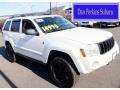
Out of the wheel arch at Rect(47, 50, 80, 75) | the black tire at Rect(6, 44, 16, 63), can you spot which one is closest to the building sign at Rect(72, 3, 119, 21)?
the black tire at Rect(6, 44, 16, 63)

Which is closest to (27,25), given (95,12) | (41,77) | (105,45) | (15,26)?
(15,26)

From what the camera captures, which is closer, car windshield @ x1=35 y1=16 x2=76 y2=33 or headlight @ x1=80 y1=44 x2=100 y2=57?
headlight @ x1=80 y1=44 x2=100 y2=57

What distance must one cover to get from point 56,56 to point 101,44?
122 centimetres

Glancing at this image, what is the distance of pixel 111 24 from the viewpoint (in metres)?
23.3

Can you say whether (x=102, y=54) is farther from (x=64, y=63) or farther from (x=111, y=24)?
(x=111, y=24)

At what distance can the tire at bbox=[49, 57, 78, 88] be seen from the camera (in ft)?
17.8

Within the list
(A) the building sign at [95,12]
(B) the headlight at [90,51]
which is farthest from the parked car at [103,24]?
(B) the headlight at [90,51]

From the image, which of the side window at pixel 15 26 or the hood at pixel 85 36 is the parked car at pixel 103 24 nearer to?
the side window at pixel 15 26

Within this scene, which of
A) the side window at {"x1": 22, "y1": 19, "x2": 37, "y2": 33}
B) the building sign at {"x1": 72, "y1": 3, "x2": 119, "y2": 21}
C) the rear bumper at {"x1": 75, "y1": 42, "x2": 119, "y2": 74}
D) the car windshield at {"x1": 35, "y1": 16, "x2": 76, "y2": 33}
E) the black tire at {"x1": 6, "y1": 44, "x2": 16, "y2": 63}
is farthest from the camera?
the building sign at {"x1": 72, "y1": 3, "x2": 119, "y2": 21}

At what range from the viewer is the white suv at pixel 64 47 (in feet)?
17.2

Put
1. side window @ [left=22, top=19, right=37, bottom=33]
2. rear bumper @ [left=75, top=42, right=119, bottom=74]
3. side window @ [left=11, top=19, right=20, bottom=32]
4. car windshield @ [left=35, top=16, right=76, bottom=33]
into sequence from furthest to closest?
1. side window @ [left=11, top=19, right=20, bottom=32]
2. side window @ [left=22, top=19, right=37, bottom=33]
3. car windshield @ [left=35, top=16, right=76, bottom=33]
4. rear bumper @ [left=75, top=42, right=119, bottom=74]

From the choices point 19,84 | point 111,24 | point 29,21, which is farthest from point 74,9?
point 19,84

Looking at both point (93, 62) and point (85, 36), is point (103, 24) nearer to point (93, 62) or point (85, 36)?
point (85, 36)

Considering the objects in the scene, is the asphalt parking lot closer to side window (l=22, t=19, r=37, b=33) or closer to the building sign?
side window (l=22, t=19, r=37, b=33)
